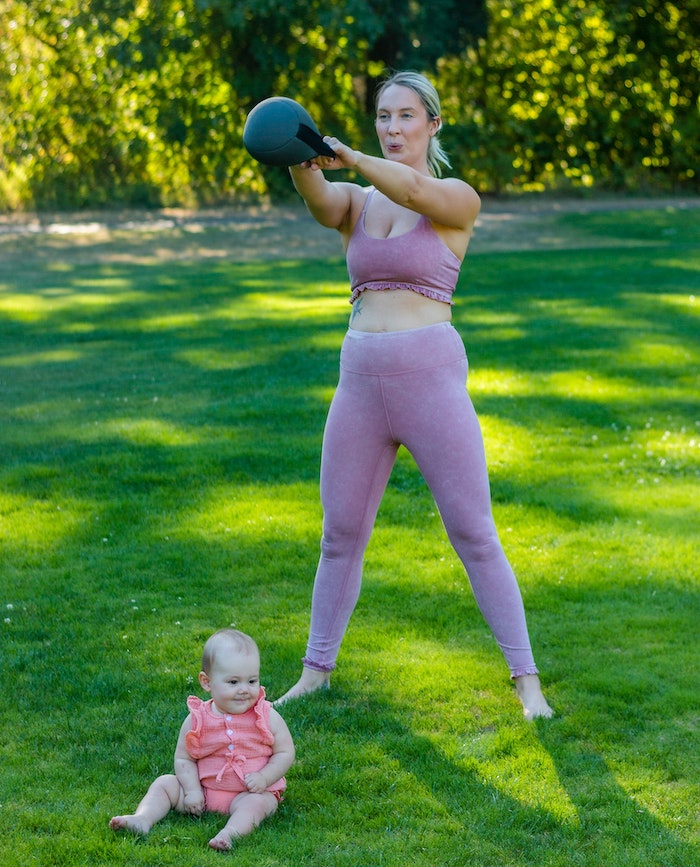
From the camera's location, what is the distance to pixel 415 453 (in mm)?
3734

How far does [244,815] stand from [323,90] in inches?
686

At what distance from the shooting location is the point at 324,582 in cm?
396

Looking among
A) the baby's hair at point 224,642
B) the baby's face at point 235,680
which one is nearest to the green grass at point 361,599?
the baby's face at point 235,680

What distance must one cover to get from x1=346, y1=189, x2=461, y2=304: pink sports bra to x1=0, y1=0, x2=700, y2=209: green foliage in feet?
49.2

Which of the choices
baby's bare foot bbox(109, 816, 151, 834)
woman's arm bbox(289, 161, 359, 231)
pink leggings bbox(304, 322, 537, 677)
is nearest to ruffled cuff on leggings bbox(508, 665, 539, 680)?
pink leggings bbox(304, 322, 537, 677)

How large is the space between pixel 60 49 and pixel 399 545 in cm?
1535

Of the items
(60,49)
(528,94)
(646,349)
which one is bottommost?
(646,349)

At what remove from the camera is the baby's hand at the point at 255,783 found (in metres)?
3.23

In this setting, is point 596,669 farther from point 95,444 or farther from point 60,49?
point 60,49

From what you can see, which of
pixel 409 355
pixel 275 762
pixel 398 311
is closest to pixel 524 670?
pixel 275 762

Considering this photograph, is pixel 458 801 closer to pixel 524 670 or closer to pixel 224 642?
pixel 524 670

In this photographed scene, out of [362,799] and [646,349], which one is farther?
[646,349]

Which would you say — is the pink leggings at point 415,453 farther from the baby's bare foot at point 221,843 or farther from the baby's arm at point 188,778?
the baby's bare foot at point 221,843

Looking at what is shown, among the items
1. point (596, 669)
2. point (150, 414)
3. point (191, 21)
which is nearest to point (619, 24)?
point (191, 21)
